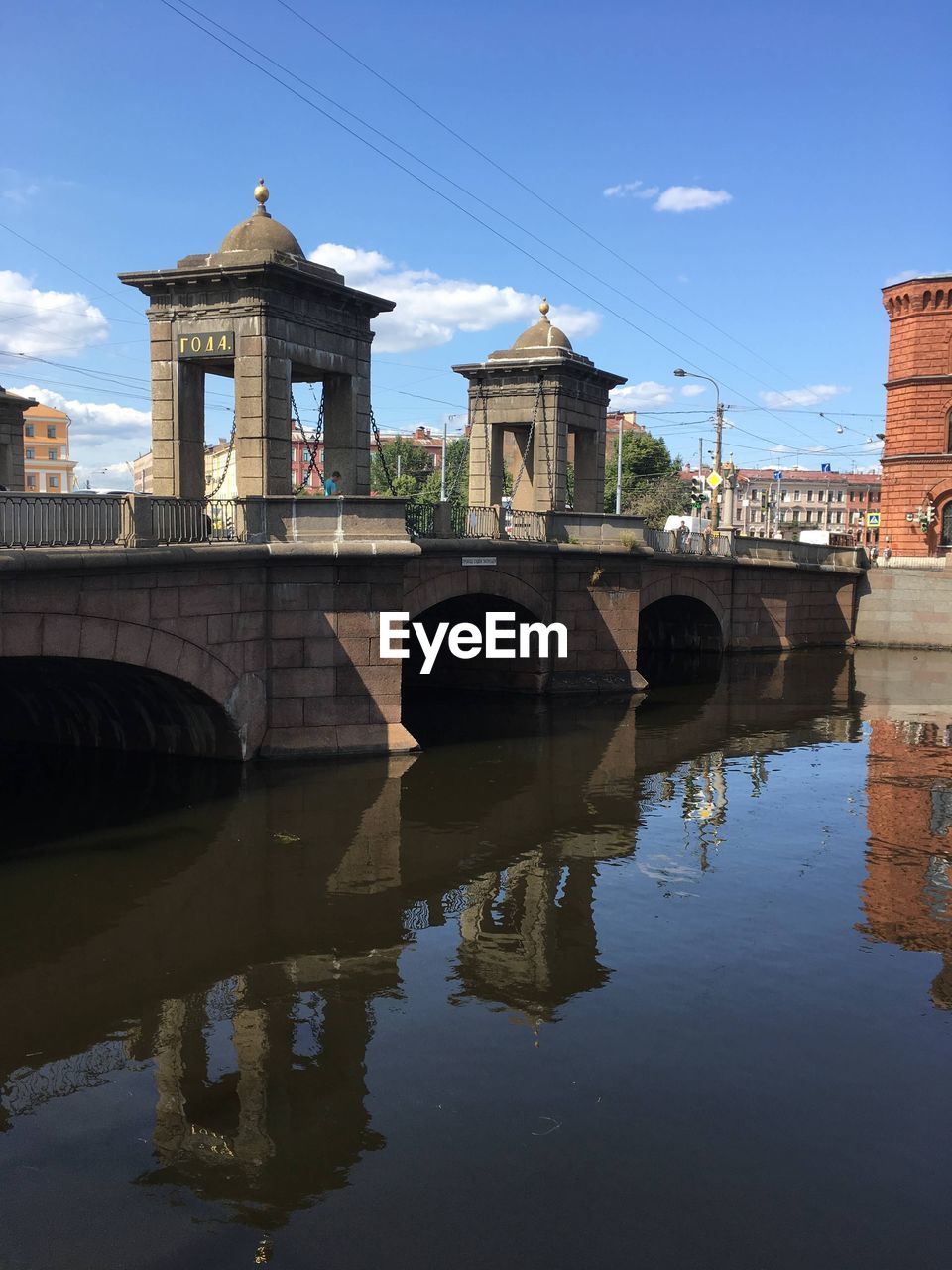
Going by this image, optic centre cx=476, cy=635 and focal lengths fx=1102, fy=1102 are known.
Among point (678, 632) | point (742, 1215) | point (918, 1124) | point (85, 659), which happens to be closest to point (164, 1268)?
point (742, 1215)

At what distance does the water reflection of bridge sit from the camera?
7480 millimetres

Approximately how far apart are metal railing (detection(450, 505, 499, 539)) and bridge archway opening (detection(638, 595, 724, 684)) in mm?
10704

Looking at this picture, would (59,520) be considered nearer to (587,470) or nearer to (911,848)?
(911,848)

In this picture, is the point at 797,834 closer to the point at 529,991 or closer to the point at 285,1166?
the point at 529,991

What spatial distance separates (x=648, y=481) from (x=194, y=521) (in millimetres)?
59598

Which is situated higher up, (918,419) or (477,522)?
(918,419)

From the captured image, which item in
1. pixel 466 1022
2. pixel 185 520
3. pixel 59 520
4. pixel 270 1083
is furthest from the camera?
pixel 185 520

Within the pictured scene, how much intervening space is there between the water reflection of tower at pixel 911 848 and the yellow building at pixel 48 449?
7999 centimetres

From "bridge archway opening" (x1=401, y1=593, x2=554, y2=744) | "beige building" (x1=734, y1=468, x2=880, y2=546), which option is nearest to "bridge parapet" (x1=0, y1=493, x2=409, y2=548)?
"bridge archway opening" (x1=401, y1=593, x2=554, y2=744)

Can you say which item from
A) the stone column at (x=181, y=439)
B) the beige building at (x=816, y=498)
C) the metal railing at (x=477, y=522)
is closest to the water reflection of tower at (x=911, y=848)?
the metal railing at (x=477, y=522)

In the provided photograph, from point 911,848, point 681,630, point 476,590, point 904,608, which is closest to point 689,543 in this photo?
point 681,630

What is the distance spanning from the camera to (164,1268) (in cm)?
589

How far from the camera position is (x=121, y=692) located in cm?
1712

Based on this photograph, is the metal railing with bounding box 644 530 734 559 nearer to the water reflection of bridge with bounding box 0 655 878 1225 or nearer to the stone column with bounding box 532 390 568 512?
the stone column with bounding box 532 390 568 512
